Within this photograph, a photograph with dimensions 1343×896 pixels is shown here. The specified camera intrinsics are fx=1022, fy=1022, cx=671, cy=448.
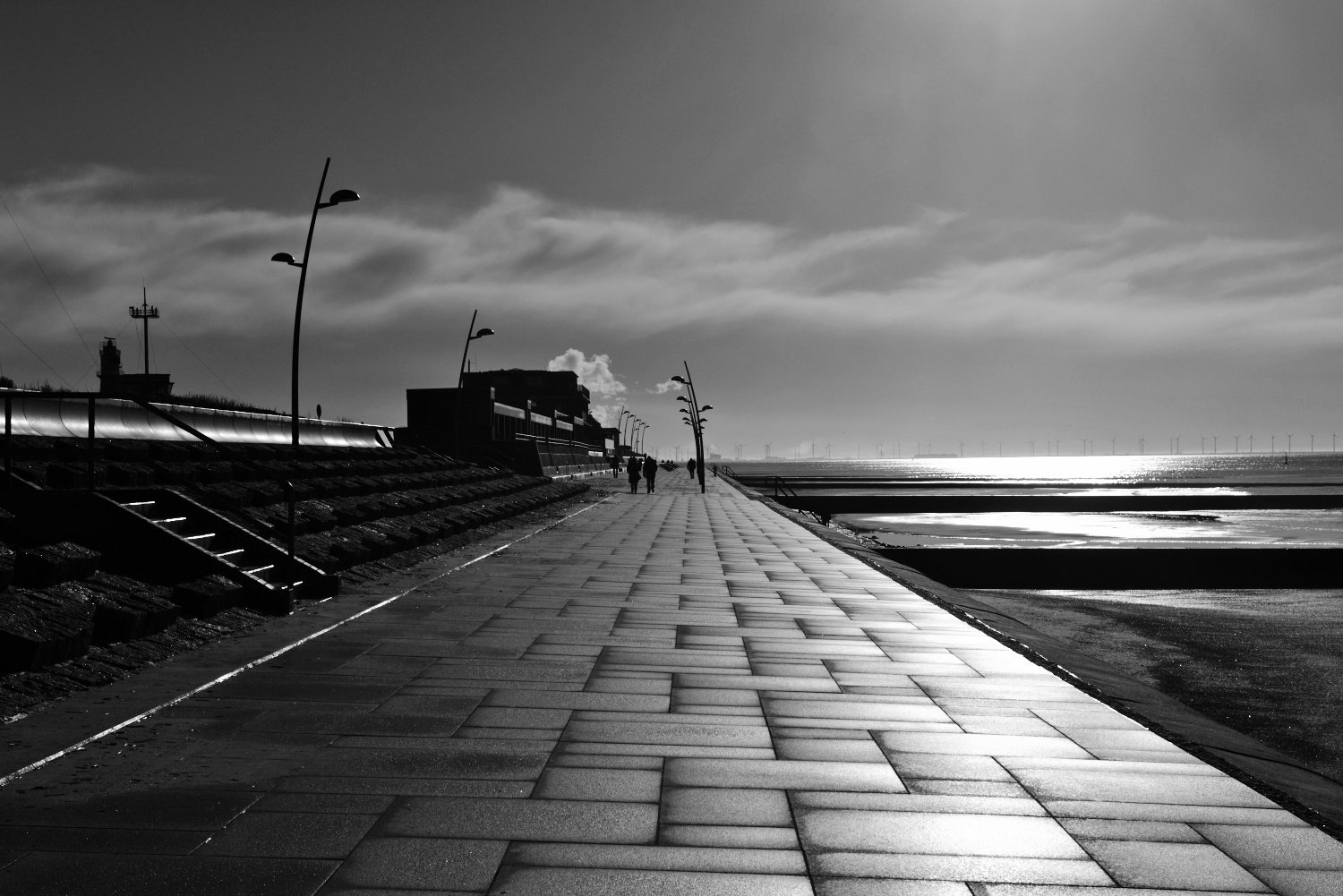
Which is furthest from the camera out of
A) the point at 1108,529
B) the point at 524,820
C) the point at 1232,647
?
the point at 1108,529

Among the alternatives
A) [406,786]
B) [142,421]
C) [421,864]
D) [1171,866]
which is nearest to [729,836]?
[421,864]

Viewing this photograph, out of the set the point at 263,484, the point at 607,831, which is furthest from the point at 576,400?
the point at 607,831

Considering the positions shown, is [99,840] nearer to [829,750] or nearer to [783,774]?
[783,774]

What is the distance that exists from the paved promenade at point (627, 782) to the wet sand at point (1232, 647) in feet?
9.98

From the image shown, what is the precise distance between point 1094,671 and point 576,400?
143 meters

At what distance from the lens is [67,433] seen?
1213 centimetres

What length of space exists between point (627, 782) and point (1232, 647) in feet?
37.6

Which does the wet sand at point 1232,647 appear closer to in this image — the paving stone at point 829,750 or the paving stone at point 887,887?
the paving stone at point 829,750

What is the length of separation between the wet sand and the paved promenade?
9.98 ft

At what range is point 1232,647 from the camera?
42.7 ft

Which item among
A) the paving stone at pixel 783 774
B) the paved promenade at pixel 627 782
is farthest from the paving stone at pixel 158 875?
the paving stone at pixel 783 774

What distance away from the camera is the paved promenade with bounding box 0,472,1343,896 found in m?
3.35

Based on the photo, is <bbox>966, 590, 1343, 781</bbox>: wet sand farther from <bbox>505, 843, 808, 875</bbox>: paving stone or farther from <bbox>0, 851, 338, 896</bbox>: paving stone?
<bbox>0, 851, 338, 896</bbox>: paving stone

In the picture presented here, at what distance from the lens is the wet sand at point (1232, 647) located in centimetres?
875
